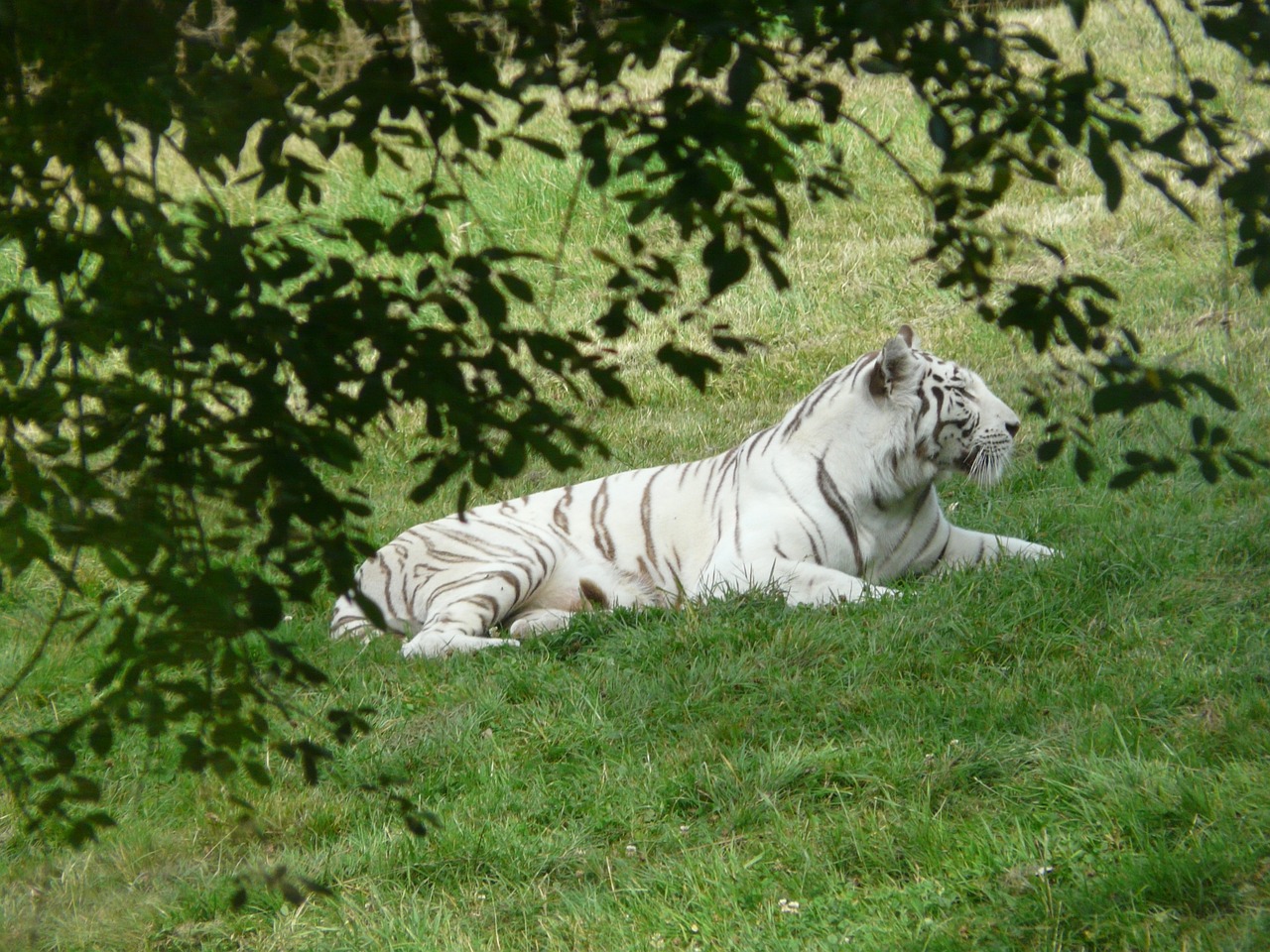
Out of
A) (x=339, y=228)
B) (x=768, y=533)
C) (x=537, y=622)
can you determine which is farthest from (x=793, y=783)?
(x=339, y=228)

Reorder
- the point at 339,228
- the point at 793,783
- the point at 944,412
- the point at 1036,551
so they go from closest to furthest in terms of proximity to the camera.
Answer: the point at 339,228
the point at 793,783
the point at 1036,551
the point at 944,412

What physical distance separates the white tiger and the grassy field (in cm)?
32

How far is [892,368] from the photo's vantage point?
5.62 meters

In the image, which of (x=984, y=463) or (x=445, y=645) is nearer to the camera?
(x=445, y=645)

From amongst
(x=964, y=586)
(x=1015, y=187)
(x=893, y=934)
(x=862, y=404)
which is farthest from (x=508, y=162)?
(x=893, y=934)

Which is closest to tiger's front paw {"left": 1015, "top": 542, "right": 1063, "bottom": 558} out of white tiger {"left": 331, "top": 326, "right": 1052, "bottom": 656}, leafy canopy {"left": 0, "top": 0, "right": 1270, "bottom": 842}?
white tiger {"left": 331, "top": 326, "right": 1052, "bottom": 656}

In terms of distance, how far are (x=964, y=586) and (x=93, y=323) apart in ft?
11.4

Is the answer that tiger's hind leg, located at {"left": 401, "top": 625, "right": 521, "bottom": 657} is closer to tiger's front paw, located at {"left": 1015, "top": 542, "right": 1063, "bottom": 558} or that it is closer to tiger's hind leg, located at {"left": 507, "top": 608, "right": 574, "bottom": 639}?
tiger's hind leg, located at {"left": 507, "top": 608, "right": 574, "bottom": 639}

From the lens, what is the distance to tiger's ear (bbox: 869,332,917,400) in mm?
5586

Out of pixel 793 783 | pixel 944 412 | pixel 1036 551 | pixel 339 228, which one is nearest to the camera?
pixel 339 228

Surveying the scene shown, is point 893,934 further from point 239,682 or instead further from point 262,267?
point 262,267

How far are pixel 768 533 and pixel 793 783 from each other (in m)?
1.94

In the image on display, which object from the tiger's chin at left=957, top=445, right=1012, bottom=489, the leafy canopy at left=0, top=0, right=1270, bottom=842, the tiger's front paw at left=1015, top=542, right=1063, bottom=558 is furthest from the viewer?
the tiger's chin at left=957, top=445, right=1012, bottom=489

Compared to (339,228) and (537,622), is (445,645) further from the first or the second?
(339,228)
